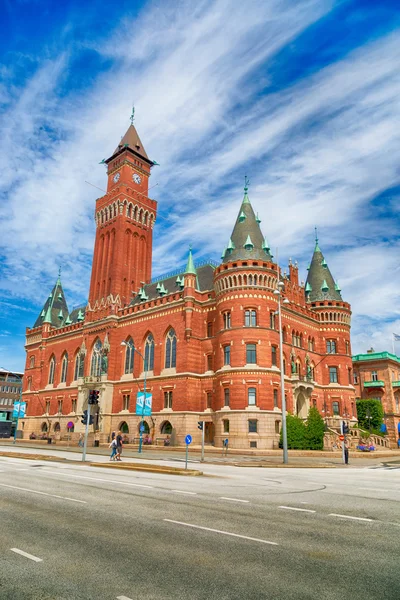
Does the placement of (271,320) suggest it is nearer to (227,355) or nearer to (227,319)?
(227,319)

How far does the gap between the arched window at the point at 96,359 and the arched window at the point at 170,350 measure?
39.8ft

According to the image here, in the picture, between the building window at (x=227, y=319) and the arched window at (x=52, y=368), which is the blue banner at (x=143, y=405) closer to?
the building window at (x=227, y=319)

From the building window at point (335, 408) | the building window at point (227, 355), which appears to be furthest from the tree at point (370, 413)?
the building window at point (227, 355)

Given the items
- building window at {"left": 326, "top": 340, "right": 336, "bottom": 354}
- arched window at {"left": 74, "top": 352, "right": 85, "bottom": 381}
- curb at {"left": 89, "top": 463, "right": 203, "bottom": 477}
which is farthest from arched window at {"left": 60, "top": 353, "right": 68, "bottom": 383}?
curb at {"left": 89, "top": 463, "right": 203, "bottom": 477}

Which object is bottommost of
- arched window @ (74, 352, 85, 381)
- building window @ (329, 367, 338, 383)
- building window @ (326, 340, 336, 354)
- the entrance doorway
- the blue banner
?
the entrance doorway

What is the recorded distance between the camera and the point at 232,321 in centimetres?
4538

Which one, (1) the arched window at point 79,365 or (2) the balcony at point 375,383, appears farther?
(2) the balcony at point 375,383

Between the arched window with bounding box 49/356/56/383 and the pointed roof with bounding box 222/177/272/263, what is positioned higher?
the pointed roof with bounding box 222/177/272/263

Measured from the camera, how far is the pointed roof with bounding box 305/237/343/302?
191 ft

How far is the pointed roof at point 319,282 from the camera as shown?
58.2 meters

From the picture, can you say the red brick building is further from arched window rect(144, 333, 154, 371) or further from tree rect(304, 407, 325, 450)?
tree rect(304, 407, 325, 450)

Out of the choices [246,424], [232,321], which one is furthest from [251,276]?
[246,424]

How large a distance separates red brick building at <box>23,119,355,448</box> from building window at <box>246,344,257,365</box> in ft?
0.32

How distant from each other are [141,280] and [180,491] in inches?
2091
